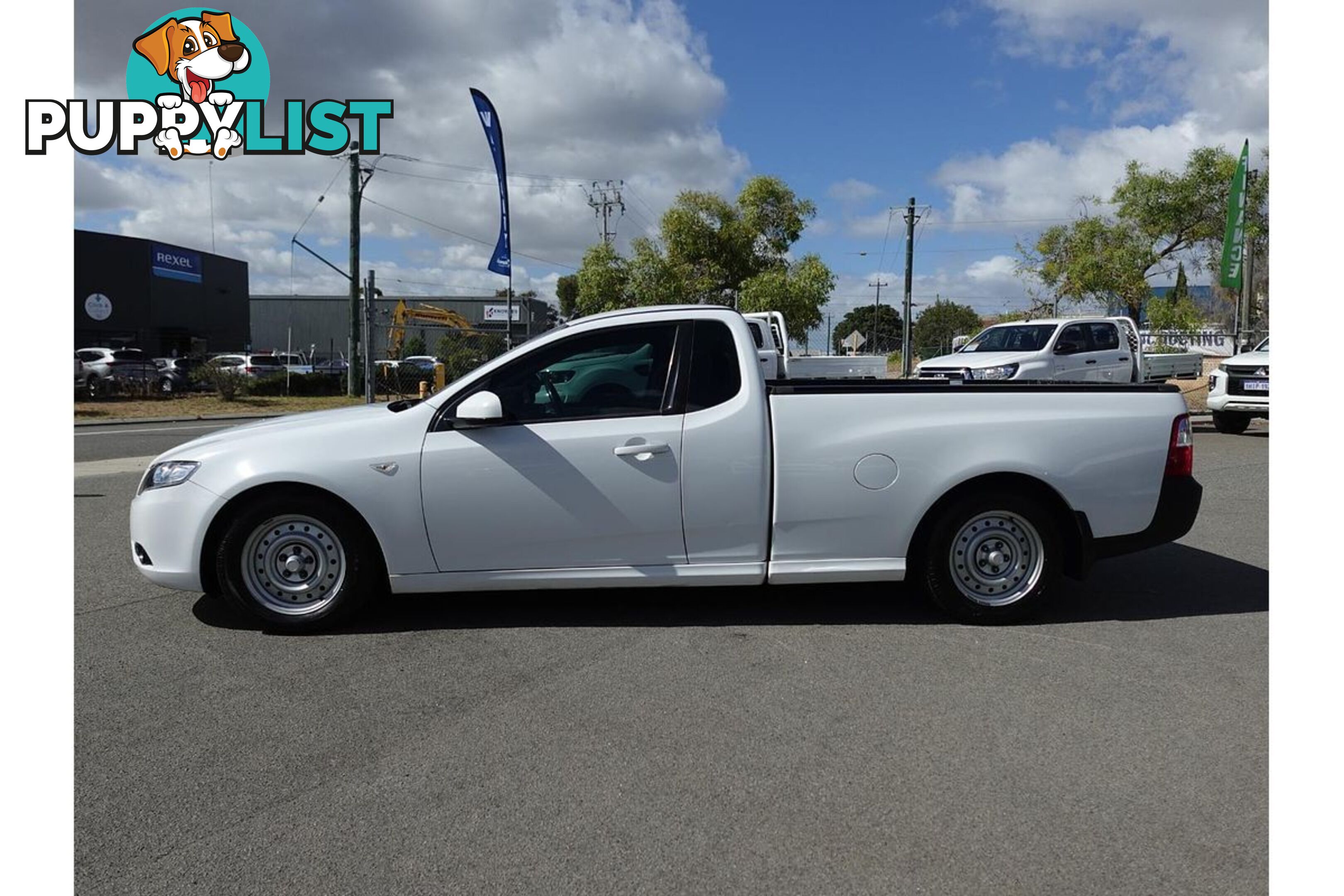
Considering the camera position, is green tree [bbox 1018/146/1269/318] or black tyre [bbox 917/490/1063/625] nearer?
black tyre [bbox 917/490/1063/625]

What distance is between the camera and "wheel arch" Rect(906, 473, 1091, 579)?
5.26 m

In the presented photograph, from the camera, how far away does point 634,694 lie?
4273mm

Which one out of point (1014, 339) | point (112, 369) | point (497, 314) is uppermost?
point (497, 314)

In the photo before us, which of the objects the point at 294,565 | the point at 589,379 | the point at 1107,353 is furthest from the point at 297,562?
the point at 1107,353

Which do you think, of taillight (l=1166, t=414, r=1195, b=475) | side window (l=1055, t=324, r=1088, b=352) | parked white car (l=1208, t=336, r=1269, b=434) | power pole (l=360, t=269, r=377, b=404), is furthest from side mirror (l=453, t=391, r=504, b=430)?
power pole (l=360, t=269, r=377, b=404)

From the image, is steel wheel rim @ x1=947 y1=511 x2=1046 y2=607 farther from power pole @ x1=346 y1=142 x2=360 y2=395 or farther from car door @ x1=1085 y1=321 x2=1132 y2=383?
power pole @ x1=346 y1=142 x2=360 y2=395

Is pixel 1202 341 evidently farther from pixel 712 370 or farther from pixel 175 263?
pixel 175 263

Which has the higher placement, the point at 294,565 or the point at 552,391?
the point at 552,391

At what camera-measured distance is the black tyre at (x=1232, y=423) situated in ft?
56.3

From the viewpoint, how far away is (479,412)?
493 cm

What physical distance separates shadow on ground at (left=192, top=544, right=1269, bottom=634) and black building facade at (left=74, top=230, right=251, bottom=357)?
41754 millimetres

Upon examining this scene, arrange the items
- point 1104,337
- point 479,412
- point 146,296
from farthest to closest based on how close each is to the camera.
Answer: point 146,296, point 1104,337, point 479,412

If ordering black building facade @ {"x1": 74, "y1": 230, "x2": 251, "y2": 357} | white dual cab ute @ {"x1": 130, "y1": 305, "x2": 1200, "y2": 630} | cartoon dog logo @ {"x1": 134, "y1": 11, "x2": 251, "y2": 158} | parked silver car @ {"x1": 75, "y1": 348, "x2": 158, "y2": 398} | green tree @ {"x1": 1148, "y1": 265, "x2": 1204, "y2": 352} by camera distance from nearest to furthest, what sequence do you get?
1. white dual cab ute @ {"x1": 130, "y1": 305, "x2": 1200, "y2": 630}
2. cartoon dog logo @ {"x1": 134, "y1": 11, "x2": 251, "y2": 158}
3. parked silver car @ {"x1": 75, "y1": 348, "x2": 158, "y2": 398}
4. green tree @ {"x1": 1148, "y1": 265, "x2": 1204, "y2": 352}
5. black building facade @ {"x1": 74, "y1": 230, "x2": 251, "y2": 357}

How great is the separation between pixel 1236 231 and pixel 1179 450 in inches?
925
